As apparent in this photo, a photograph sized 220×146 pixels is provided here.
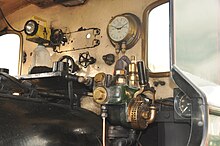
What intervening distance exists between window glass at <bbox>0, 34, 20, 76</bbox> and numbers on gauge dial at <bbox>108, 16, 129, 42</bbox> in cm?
182

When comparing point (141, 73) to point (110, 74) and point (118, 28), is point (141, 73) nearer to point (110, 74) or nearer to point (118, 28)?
point (110, 74)

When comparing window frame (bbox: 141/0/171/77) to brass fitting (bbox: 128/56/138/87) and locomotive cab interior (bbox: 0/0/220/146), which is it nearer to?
locomotive cab interior (bbox: 0/0/220/146)

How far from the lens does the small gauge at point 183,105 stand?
125 cm

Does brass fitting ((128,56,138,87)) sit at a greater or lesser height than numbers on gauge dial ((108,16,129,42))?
lesser

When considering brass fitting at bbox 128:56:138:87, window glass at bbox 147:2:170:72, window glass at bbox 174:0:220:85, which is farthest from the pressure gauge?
window glass at bbox 174:0:220:85

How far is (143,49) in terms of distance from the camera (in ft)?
11.4

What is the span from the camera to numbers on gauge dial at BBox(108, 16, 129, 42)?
3.55 meters

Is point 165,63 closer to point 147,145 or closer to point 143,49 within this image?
point 143,49

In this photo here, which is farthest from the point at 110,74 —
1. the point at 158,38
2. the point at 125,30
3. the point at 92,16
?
the point at 92,16

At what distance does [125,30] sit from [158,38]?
1.26 ft

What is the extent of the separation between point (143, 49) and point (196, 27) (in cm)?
212

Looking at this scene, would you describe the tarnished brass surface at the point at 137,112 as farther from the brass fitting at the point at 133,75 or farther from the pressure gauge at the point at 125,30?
the pressure gauge at the point at 125,30

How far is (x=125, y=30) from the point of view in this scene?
3557 mm

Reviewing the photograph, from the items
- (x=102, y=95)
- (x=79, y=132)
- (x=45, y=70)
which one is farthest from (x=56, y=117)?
(x=45, y=70)
